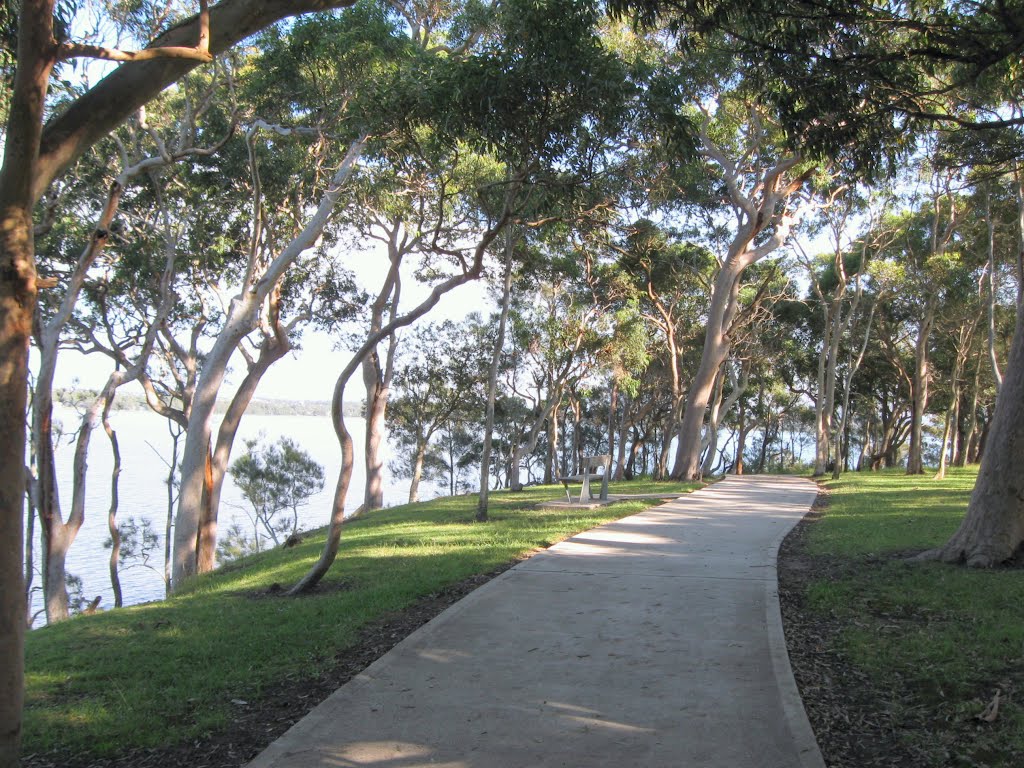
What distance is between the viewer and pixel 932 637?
5.80 m

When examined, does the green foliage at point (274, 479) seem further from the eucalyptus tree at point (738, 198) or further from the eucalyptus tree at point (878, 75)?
the eucalyptus tree at point (878, 75)

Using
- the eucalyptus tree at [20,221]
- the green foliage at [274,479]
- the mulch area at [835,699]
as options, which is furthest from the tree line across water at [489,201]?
the green foliage at [274,479]

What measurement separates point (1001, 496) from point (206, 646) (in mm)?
7006

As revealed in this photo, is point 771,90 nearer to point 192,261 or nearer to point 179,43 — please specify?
point 179,43

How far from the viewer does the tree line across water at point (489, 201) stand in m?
7.22

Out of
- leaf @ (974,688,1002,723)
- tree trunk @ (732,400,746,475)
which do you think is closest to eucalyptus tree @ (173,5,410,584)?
leaf @ (974,688,1002,723)

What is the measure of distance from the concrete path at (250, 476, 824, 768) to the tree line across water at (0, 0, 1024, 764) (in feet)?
5.43

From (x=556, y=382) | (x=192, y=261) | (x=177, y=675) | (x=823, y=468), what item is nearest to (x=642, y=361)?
(x=556, y=382)

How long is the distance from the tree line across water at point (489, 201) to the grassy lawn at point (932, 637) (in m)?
0.92

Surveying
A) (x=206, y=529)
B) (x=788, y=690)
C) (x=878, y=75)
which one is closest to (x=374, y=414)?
(x=206, y=529)

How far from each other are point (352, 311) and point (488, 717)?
19.0m

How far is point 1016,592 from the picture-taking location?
677 cm

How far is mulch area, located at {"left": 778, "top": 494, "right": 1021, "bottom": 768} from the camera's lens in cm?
395

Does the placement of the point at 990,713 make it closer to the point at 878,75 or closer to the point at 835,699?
the point at 835,699
